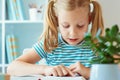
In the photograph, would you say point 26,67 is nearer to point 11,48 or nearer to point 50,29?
point 50,29

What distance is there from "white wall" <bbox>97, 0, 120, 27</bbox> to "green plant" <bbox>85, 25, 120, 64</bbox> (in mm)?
1852

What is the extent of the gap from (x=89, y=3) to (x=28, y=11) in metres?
1.25

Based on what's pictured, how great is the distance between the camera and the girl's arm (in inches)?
49.8

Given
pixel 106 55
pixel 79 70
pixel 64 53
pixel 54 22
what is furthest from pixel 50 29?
pixel 106 55

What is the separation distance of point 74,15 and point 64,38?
193 mm

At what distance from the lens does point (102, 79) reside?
27.2 inches

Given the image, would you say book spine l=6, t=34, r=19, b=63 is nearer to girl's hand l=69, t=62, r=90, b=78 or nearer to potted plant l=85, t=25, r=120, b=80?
girl's hand l=69, t=62, r=90, b=78

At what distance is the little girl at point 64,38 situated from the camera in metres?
1.27

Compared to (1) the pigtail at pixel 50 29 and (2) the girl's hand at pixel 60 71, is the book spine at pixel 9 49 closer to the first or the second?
(1) the pigtail at pixel 50 29

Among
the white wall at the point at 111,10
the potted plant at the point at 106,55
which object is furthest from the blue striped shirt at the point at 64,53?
the white wall at the point at 111,10

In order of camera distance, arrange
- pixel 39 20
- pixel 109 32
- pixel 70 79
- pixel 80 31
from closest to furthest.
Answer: pixel 109 32, pixel 70 79, pixel 80 31, pixel 39 20

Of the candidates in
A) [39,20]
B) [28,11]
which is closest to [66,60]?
[39,20]

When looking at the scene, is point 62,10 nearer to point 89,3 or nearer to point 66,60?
point 89,3

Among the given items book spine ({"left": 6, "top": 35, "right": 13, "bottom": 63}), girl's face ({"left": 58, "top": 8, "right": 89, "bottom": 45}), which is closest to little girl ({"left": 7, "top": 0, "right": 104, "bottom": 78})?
girl's face ({"left": 58, "top": 8, "right": 89, "bottom": 45})
